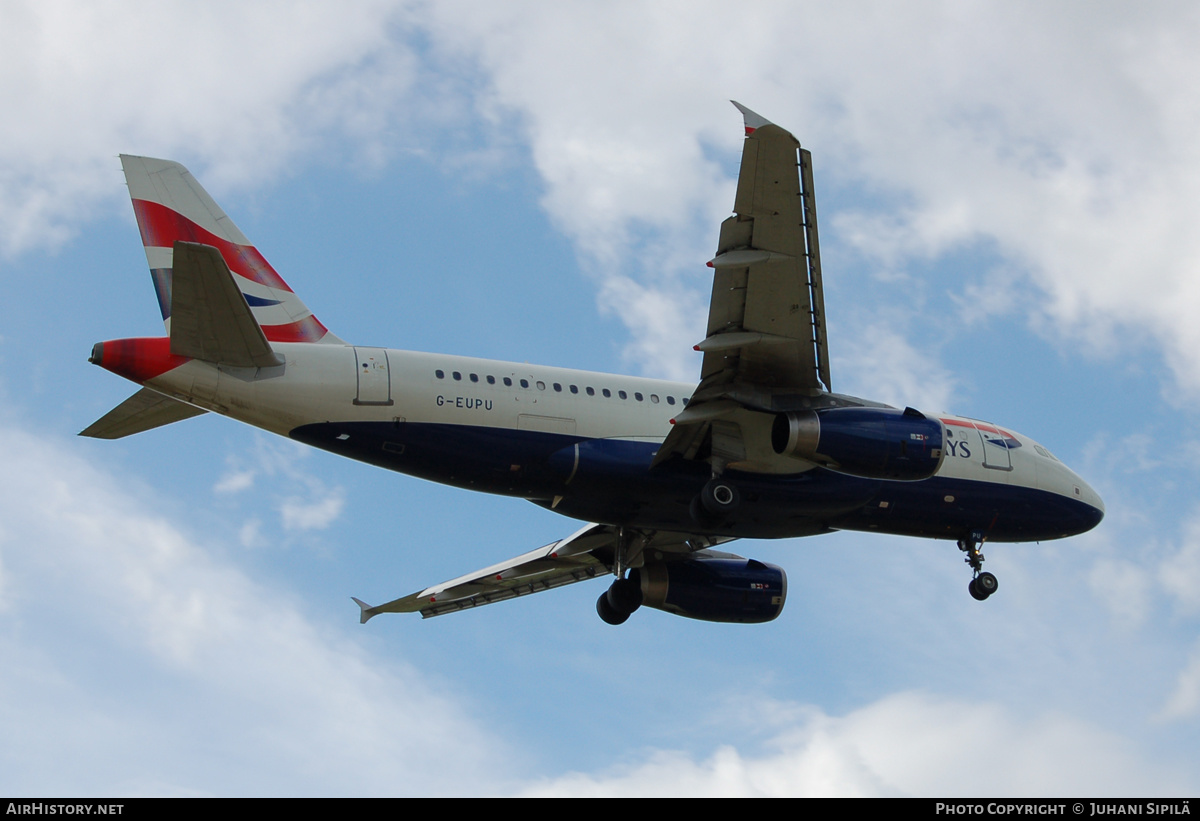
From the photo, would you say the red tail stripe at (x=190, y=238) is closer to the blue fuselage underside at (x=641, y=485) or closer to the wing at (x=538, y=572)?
the blue fuselage underside at (x=641, y=485)

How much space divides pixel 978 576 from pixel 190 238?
1650 centimetres

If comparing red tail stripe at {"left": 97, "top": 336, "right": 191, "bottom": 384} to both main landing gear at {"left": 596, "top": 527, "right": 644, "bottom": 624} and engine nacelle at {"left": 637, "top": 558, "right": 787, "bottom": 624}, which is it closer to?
main landing gear at {"left": 596, "top": 527, "right": 644, "bottom": 624}

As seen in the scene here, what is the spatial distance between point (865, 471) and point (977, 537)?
5.32 meters

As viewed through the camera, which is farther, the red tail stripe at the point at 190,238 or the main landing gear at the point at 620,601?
the main landing gear at the point at 620,601

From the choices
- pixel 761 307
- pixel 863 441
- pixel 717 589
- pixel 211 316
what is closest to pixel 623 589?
pixel 717 589

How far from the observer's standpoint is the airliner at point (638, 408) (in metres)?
18.8

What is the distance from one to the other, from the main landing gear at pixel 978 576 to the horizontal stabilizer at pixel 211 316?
14.0 m

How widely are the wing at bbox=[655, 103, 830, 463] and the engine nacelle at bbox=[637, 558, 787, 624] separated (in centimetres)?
557

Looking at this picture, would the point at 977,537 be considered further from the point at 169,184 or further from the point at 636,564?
the point at 169,184

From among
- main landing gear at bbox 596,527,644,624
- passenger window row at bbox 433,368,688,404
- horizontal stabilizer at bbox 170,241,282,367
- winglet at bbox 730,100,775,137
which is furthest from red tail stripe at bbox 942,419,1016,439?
horizontal stabilizer at bbox 170,241,282,367

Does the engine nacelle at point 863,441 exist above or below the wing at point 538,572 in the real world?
below

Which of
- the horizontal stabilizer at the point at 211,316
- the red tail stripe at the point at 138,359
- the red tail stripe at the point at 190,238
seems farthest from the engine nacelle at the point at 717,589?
the red tail stripe at the point at 138,359

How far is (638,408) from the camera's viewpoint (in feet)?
73.8
